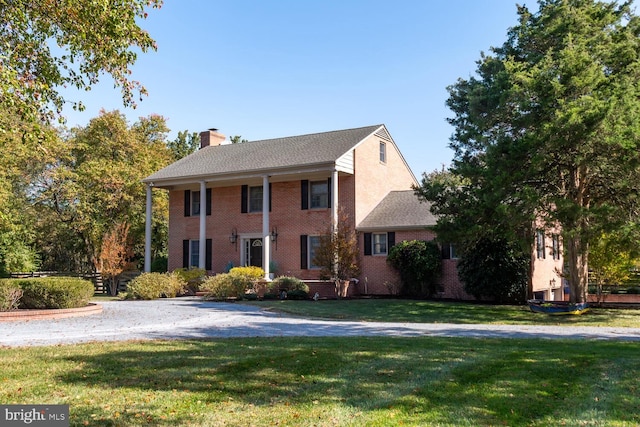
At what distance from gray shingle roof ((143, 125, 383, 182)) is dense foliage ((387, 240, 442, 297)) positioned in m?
4.97

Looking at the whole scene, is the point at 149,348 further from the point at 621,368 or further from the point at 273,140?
the point at 273,140

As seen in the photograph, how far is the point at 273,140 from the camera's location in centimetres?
3123

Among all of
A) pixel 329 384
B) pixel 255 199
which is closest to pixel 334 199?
pixel 255 199

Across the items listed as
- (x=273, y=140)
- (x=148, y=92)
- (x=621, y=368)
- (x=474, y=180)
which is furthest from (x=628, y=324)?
(x=273, y=140)

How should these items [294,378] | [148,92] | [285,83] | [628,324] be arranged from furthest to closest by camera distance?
1. [285,83]
2. [628,324]
3. [148,92]
4. [294,378]

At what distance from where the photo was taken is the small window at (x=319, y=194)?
2653 cm

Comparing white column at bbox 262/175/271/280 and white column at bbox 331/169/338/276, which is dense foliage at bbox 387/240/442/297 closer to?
white column at bbox 331/169/338/276

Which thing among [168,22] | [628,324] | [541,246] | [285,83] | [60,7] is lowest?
[628,324]

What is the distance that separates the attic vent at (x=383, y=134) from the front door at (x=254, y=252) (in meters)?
8.05

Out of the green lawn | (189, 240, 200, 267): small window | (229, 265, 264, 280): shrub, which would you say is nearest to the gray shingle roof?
(189, 240, 200, 267): small window

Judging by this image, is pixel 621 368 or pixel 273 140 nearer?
pixel 621 368

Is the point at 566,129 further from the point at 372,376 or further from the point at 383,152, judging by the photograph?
the point at 383,152

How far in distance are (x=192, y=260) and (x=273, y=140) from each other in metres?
7.98

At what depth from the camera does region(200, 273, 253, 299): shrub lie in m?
22.3
